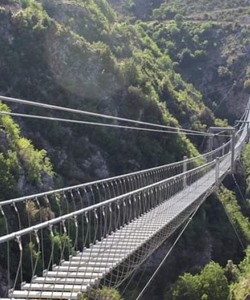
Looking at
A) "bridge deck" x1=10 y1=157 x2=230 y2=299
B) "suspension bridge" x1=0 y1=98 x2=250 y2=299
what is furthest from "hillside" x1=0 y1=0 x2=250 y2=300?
"bridge deck" x1=10 y1=157 x2=230 y2=299

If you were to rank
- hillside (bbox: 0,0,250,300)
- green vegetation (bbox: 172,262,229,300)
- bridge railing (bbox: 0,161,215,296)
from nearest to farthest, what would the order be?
1. bridge railing (bbox: 0,161,215,296)
2. green vegetation (bbox: 172,262,229,300)
3. hillside (bbox: 0,0,250,300)

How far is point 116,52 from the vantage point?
2759 centimetres

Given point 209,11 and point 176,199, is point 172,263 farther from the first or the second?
point 209,11

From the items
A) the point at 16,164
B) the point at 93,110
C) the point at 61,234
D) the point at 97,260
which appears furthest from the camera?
the point at 93,110

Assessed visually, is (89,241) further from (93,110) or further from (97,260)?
(93,110)

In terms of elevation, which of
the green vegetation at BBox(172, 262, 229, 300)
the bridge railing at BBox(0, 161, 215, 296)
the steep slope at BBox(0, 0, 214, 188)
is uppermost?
the steep slope at BBox(0, 0, 214, 188)

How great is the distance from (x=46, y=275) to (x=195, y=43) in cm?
4021

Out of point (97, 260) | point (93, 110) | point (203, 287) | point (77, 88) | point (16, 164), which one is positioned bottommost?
point (203, 287)

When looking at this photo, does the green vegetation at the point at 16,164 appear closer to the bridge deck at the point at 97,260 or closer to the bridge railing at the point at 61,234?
the bridge railing at the point at 61,234

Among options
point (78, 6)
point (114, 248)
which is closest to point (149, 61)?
point (78, 6)

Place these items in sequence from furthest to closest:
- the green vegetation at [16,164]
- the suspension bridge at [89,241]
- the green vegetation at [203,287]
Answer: the green vegetation at [203,287], the green vegetation at [16,164], the suspension bridge at [89,241]

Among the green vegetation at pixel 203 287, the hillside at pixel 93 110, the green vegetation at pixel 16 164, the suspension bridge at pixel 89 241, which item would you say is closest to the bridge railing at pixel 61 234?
the suspension bridge at pixel 89 241

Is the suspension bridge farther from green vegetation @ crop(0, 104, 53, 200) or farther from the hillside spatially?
the hillside

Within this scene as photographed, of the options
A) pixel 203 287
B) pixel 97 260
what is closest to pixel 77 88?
pixel 203 287
